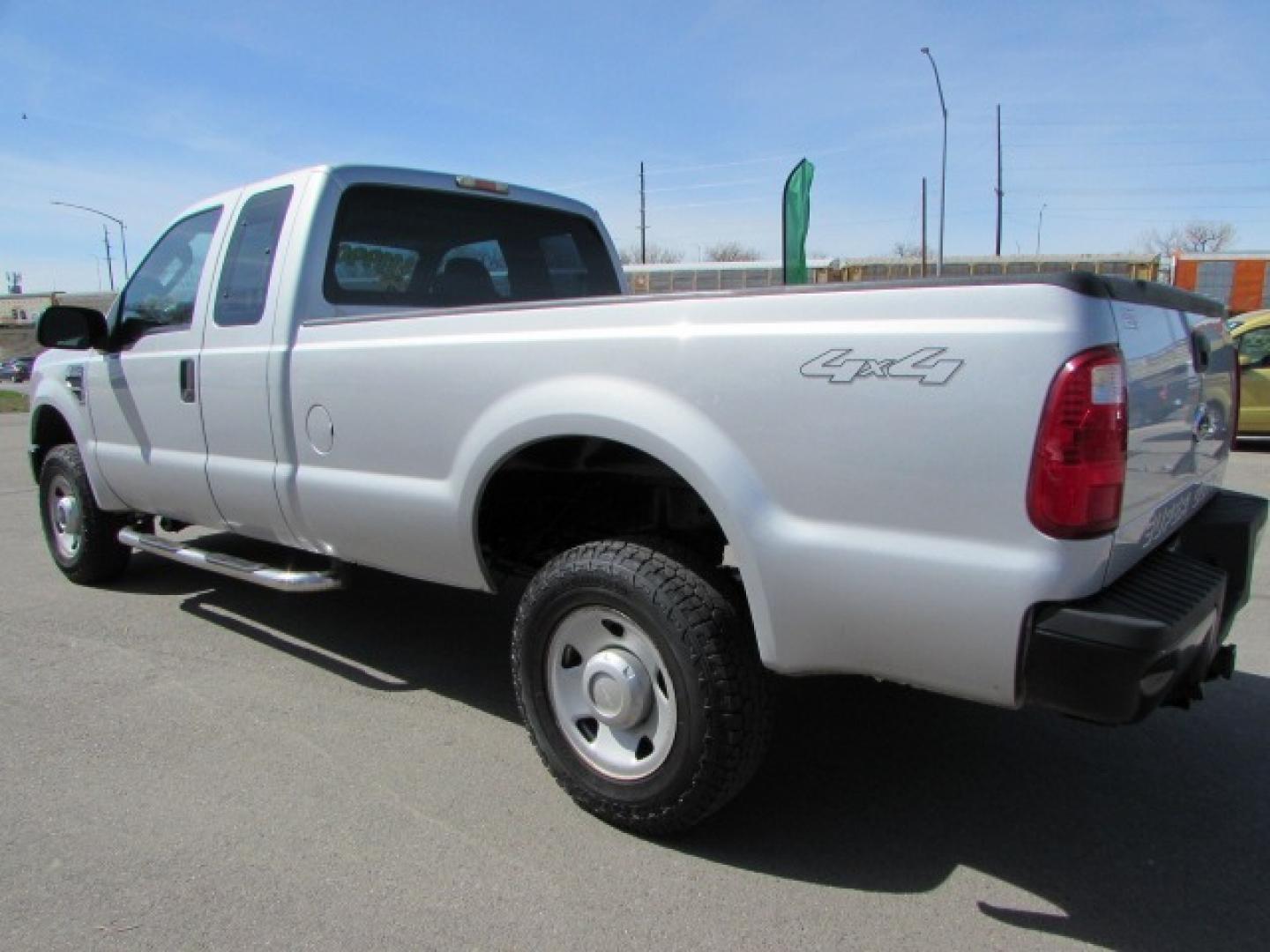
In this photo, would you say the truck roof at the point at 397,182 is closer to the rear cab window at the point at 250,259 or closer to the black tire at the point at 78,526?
the rear cab window at the point at 250,259

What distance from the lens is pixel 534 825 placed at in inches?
111

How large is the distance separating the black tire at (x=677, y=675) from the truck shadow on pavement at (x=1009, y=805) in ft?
0.73

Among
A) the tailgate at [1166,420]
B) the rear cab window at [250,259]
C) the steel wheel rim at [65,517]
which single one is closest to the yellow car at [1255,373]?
the tailgate at [1166,420]

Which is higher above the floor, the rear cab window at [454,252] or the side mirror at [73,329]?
the rear cab window at [454,252]

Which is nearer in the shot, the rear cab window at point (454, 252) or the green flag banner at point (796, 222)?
the rear cab window at point (454, 252)

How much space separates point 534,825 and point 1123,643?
5.69ft

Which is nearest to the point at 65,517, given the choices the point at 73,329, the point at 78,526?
the point at 78,526

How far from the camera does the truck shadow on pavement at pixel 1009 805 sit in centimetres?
245

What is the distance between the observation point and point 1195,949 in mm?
2244

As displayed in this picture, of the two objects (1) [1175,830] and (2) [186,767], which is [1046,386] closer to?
(1) [1175,830]

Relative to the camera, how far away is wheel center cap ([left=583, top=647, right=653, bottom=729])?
2682 mm

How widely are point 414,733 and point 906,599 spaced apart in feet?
6.72

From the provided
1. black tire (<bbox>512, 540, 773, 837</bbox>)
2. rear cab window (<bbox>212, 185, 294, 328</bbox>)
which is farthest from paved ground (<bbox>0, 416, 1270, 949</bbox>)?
rear cab window (<bbox>212, 185, 294, 328</bbox>)

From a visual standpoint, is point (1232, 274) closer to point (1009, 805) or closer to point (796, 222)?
point (796, 222)
